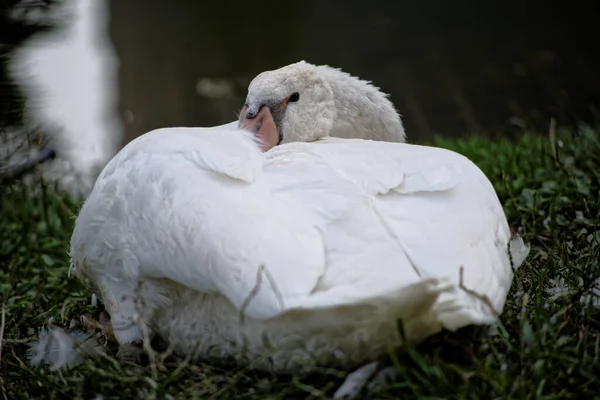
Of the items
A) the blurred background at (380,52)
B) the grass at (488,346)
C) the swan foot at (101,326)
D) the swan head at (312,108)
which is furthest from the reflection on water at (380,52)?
the swan foot at (101,326)

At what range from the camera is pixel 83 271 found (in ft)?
10.1

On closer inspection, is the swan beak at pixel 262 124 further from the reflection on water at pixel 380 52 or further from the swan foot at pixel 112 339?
the reflection on water at pixel 380 52

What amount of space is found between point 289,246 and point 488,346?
2.27 ft

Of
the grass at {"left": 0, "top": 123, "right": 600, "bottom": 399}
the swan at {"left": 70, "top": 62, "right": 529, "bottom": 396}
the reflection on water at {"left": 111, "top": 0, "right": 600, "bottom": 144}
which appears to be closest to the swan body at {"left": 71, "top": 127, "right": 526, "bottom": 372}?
the swan at {"left": 70, "top": 62, "right": 529, "bottom": 396}

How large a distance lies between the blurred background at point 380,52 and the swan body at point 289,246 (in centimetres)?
439

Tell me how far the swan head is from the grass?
2.52ft

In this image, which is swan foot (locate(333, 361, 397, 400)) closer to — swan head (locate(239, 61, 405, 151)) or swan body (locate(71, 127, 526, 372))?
swan body (locate(71, 127, 526, 372))

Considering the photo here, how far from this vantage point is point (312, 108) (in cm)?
357

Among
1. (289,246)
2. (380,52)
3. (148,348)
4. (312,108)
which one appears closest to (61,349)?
(148,348)

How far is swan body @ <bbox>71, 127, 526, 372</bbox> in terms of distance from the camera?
2.30m

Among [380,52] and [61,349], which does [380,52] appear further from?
[61,349]

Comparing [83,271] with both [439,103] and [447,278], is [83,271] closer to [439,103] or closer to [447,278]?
[447,278]

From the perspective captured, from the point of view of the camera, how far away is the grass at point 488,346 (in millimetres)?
2430

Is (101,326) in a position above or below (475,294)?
below
